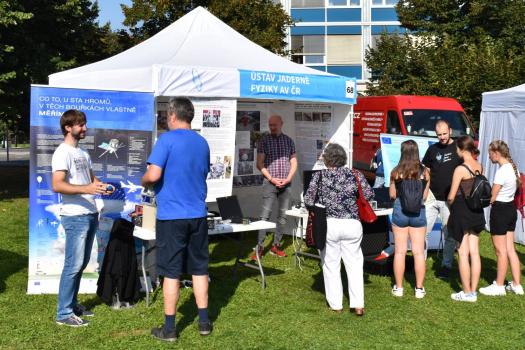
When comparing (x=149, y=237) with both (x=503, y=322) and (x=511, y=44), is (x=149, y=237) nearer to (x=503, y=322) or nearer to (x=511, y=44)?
(x=503, y=322)

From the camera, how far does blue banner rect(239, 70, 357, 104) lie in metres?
6.64

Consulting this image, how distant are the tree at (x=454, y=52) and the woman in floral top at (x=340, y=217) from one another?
479 inches

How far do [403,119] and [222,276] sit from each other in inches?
266

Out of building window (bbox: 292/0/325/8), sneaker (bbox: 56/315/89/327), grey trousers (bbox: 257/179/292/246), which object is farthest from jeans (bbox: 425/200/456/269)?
building window (bbox: 292/0/325/8)

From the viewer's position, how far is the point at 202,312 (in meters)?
4.45

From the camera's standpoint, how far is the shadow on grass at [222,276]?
5.11m

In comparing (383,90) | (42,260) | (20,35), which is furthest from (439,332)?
(383,90)

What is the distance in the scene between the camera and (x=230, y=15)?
59.6 feet

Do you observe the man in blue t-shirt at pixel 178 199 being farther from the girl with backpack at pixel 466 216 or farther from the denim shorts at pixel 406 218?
the girl with backpack at pixel 466 216

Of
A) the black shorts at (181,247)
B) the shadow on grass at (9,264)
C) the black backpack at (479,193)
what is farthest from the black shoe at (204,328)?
the black backpack at (479,193)

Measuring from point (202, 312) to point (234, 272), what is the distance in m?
1.80

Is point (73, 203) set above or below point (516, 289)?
above

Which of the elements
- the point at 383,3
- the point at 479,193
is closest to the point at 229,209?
the point at 479,193

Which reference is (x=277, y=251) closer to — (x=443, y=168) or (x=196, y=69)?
(x=443, y=168)
